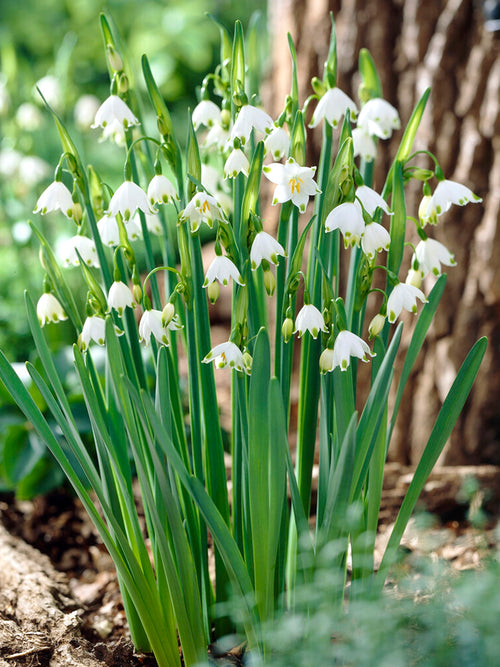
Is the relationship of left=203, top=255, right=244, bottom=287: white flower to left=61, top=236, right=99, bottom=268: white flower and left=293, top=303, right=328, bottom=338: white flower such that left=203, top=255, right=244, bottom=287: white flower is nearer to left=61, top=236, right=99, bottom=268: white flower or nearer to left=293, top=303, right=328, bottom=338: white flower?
left=293, top=303, right=328, bottom=338: white flower

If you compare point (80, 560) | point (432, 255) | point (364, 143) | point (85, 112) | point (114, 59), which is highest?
point (85, 112)

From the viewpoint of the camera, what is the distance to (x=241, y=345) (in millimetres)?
1009

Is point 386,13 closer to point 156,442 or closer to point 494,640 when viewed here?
point 156,442

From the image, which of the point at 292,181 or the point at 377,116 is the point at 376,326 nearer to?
the point at 292,181

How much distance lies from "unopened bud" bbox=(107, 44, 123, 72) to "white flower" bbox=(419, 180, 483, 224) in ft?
2.00

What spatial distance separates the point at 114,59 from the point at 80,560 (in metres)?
1.48

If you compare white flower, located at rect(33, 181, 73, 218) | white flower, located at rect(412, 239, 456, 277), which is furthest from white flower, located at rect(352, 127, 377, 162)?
white flower, located at rect(33, 181, 73, 218)

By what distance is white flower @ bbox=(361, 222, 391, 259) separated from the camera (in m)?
0.99

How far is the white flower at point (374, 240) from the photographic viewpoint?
99cm

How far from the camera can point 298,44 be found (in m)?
2.10

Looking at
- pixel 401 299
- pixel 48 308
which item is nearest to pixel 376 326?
pixel 401 299

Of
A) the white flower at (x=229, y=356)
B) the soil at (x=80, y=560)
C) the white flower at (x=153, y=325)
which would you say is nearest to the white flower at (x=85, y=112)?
the soil at (x=80, y=560)

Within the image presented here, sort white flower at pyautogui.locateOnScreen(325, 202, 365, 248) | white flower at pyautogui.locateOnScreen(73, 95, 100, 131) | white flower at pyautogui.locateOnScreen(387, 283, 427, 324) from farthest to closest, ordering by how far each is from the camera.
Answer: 1. white flower at pyautogui.locateOnScreen(73, 95, 100, 131)
2. white flower at pyautogui.locateOnScreen(387, 283, 427, 324)
3. white flower at pyautogui.locateOnScreen(325, 202, 365, 248)

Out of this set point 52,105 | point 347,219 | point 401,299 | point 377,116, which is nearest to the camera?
point 347,219
